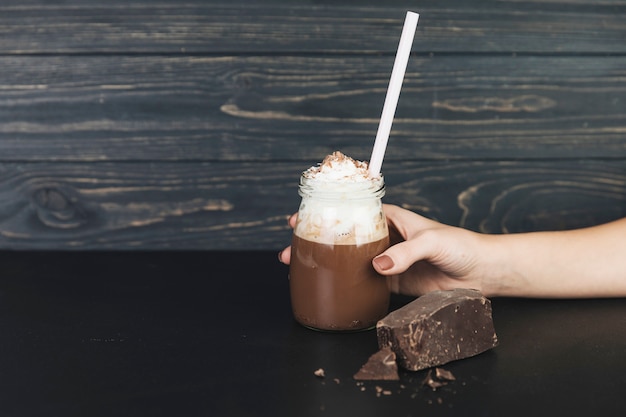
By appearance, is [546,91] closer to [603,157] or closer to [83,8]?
[603,157]

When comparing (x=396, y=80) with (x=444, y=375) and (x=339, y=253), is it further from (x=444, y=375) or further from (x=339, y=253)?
(x=444, y=375)

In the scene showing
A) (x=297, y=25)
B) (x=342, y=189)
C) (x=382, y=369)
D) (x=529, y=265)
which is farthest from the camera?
(x=297, y=25)

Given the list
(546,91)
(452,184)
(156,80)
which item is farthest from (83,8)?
(546,91)

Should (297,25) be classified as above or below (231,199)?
above

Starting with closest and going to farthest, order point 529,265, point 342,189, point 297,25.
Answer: point 342,189 → point 529,265 → point 297,25

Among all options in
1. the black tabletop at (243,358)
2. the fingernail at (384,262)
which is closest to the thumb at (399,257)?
the fingernail at (384,262)

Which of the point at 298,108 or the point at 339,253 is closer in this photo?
the point at 339,253

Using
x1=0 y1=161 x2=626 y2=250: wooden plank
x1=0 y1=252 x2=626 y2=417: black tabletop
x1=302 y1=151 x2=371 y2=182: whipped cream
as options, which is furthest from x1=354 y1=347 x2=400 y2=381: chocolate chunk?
x1=0 y1=161 x2=626 y2=250: wooden plank

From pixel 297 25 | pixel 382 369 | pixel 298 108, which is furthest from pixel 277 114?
pixel 382 369
